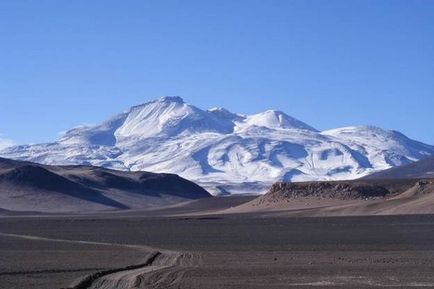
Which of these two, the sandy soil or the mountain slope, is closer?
the sandy soil

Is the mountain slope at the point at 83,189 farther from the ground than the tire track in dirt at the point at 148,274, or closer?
farther from the ground

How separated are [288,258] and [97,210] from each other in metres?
102

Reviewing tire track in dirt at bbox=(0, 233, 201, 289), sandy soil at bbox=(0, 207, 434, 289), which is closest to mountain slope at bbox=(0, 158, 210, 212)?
sandy soil at bbox=(0, 207, 434, 289)

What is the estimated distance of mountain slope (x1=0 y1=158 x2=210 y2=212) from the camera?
144 meters

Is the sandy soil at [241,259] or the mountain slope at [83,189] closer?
the sandy soil at [241,259]

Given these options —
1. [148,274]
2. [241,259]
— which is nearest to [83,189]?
[241,259]

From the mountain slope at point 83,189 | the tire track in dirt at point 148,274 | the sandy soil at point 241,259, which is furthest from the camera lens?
the mountain slope at point 83,189

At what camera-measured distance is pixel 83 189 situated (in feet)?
522

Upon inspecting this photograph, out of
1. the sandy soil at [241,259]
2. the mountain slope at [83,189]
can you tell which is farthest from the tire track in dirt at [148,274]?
the mountain slope at [83,189]

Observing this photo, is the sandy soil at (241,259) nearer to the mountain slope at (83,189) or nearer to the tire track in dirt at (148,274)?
the tire track in dirt at (148,274)

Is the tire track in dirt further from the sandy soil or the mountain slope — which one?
the mountain slope

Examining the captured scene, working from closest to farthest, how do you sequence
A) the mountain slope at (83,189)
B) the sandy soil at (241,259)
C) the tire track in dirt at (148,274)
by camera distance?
the tire track in dirt at (148,274) → the sandy soil at (241,259) → the mountain slope at (83,189)

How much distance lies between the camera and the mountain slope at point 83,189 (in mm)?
144000

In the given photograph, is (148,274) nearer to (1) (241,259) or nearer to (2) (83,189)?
(1) (241,259)
